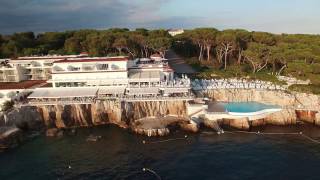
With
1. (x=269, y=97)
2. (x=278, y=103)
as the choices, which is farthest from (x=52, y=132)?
(x=278, y=103)

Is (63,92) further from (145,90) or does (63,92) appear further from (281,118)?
(281,118)

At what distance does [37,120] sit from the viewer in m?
71.1

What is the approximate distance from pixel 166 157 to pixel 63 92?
99.6ft

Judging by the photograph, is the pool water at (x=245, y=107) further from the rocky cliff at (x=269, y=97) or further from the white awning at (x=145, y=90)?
the white awning at (x=145, y=90)

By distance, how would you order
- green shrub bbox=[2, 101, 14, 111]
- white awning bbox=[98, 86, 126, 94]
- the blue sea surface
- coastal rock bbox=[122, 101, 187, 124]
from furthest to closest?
white awning bbox=[98, 86, 126, 94], coastal rock bbox=[122, 101, 187, 124], green shrub bbox=[2, 101, 14, 111], the blue sea surface

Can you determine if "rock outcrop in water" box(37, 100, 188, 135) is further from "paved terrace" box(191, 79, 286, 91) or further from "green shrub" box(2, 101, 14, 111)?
"paved terrace" box(191, 79, 286, 91)

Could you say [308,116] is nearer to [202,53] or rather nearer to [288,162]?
[288,162]

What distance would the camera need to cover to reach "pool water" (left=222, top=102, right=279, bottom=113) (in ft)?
234

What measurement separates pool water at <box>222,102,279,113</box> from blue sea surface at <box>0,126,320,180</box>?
9.00m

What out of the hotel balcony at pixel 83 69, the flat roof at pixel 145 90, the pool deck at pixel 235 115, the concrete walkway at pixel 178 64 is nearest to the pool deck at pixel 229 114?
the pool deck at pixel 235 115

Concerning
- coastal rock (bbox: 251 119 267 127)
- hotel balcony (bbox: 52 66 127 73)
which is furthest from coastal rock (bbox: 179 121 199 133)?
hotel balcony (bbox: 52 66 127 73)

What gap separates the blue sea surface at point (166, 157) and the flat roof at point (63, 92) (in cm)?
1026

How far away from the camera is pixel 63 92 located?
7394 centimetres

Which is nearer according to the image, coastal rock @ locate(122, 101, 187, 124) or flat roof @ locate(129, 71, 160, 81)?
coastal rock @ locate(122, 101, 187, 124)
